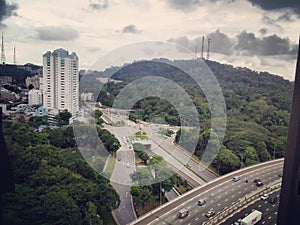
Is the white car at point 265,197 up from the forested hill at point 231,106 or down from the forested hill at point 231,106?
down

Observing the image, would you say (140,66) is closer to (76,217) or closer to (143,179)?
(143,179)

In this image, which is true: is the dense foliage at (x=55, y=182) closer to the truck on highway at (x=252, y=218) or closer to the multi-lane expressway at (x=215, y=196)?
the multi-lane expressway at (x=215, y=196)

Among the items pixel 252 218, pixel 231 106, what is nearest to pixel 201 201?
pixel 252 218

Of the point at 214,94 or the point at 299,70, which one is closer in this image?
the point at 299,70

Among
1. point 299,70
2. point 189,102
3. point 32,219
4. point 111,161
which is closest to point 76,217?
point 32,219

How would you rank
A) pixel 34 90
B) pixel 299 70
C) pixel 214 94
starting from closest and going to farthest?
pixel 299 70 < pixel 34 90 < pixel 214 94

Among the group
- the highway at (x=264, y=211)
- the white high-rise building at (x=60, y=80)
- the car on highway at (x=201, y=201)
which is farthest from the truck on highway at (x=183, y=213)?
the white high-rise building at (x=60, y=80)
